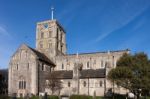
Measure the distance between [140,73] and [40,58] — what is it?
98.9 ft

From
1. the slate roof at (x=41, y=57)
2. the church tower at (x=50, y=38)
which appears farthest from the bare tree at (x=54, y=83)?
the church tower at (x=50, y=38)

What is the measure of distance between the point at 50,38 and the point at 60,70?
11.7m

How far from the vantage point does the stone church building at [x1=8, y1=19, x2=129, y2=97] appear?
6425 cm

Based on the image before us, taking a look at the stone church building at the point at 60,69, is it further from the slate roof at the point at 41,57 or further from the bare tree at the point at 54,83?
the bare tree at the point at 54,83

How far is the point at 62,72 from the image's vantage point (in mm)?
72562

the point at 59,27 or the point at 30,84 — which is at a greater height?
the point at 59,27

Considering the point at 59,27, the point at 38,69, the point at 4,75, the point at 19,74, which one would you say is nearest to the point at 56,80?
the point at 38,69

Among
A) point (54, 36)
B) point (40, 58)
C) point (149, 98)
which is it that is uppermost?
point (54, 36)

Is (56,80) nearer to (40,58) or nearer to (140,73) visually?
(40,58)

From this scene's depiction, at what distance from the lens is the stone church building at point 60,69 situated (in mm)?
64250

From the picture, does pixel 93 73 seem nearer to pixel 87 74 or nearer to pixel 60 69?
pixel 87 74

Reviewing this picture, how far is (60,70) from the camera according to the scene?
74.9 metres

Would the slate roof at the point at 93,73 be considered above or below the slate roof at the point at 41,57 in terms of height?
below

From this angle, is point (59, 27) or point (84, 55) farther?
point (59, 27)
